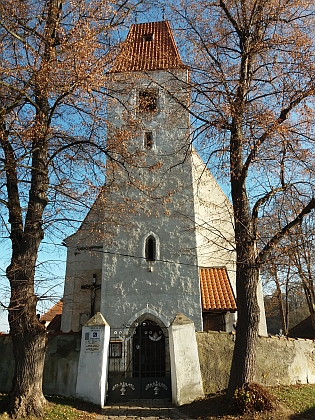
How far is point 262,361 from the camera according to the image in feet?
32.9

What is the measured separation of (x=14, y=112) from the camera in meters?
8.43

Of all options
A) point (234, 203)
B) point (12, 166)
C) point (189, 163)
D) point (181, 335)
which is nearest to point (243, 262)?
point (234, 203)

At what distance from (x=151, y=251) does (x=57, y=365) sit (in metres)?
5.25

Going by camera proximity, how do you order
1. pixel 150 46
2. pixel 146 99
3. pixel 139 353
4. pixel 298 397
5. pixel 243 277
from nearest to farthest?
pixel 243 277, pixel 298 397, pixel 139 353, pixel 146 99, pixel 150 46

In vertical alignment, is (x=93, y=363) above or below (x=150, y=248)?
below

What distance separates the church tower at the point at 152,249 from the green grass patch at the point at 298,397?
11.0ft

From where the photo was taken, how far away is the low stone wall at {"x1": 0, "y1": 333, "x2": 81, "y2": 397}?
9.54 m

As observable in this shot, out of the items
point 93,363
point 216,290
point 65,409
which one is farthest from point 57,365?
point 216,290

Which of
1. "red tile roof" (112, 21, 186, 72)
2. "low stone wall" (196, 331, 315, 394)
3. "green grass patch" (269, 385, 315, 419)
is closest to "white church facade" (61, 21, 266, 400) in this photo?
"red tile roof" (112, 21, 186, 72)

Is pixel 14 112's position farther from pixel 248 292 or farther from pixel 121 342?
pixel 121 342

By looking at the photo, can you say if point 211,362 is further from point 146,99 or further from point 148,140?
point 148,140

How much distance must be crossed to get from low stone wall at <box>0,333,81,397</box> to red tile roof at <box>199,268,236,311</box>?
4.71 meters

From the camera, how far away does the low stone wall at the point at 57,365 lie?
954 cm

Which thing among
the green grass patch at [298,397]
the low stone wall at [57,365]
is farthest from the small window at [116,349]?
the green grass patch at [298,397]
